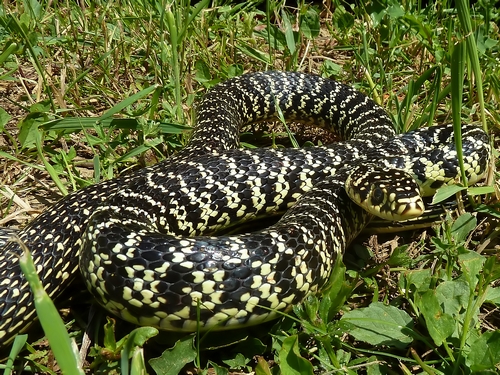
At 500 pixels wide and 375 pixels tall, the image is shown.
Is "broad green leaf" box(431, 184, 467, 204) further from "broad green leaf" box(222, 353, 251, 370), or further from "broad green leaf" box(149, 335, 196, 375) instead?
"broad green leaf" box(149, 335, 196, 375)

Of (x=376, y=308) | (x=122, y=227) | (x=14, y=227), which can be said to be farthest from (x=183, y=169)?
(x=376, y=308)

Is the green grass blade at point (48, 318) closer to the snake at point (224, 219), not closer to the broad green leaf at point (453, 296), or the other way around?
the snake at point (224, 219)

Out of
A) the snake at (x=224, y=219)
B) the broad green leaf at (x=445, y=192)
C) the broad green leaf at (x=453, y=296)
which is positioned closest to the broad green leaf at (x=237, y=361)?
the snake at (x=224, y=219)

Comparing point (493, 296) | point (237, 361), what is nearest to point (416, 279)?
point (493, 296)

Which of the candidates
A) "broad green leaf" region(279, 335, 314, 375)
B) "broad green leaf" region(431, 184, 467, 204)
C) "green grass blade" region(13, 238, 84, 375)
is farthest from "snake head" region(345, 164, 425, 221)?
"green grass blade" region(13, 238, 84, 375)

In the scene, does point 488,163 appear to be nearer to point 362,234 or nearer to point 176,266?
point 362,234

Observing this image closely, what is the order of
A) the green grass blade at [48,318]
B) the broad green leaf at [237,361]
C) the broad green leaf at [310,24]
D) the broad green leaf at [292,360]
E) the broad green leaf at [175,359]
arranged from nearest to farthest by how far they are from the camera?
the green grass blade at [48,318] → the broad green leaf at [292,360] → the broad green leaf at [175,359] → the broad green leaf at [237,361] → the broad green leaf at [310,24]
